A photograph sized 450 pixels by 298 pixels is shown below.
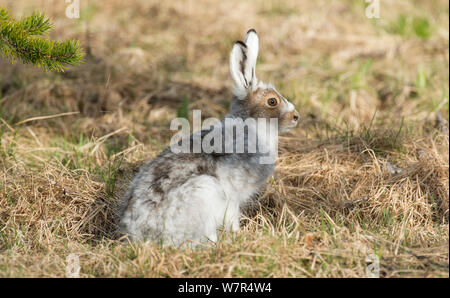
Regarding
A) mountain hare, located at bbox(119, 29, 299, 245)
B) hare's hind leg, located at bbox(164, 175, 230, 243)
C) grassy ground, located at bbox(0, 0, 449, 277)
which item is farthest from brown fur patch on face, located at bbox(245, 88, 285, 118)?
hare's hind leg, located at bbox(164, 175, 230, 243)

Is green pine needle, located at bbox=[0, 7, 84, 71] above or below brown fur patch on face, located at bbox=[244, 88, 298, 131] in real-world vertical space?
above

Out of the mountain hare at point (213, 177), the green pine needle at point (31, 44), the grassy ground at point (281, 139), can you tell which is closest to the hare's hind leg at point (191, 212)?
the mountain hare at point (213, 177)

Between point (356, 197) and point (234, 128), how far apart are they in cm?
143

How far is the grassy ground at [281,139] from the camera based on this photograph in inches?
161

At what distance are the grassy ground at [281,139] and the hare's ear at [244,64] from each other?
1.13m

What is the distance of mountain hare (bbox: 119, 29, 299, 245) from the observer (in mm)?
4324

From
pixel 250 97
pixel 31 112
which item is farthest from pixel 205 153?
pixel 31 112

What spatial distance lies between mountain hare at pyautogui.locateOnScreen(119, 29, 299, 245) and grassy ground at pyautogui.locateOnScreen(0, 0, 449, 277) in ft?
0.75

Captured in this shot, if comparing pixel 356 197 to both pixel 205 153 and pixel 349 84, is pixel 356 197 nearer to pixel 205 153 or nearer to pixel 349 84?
pixel 205 153

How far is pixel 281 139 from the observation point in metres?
6.72

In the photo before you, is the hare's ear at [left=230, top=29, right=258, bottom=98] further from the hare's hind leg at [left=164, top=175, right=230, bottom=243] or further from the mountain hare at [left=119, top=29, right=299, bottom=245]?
the hare's hind leg at [left=164, top=175, right=230, bottom=243]

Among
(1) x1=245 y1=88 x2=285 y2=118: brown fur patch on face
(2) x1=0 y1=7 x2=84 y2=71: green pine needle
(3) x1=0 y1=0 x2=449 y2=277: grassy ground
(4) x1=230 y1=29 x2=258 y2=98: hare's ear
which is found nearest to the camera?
(3) x1=0 y1=0 x2=449 y2=277: grassy ground

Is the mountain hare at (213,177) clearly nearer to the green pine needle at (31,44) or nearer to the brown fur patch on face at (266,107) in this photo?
the brown fur patch on face at (266,107)

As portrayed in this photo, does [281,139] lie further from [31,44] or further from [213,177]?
[31,44]
